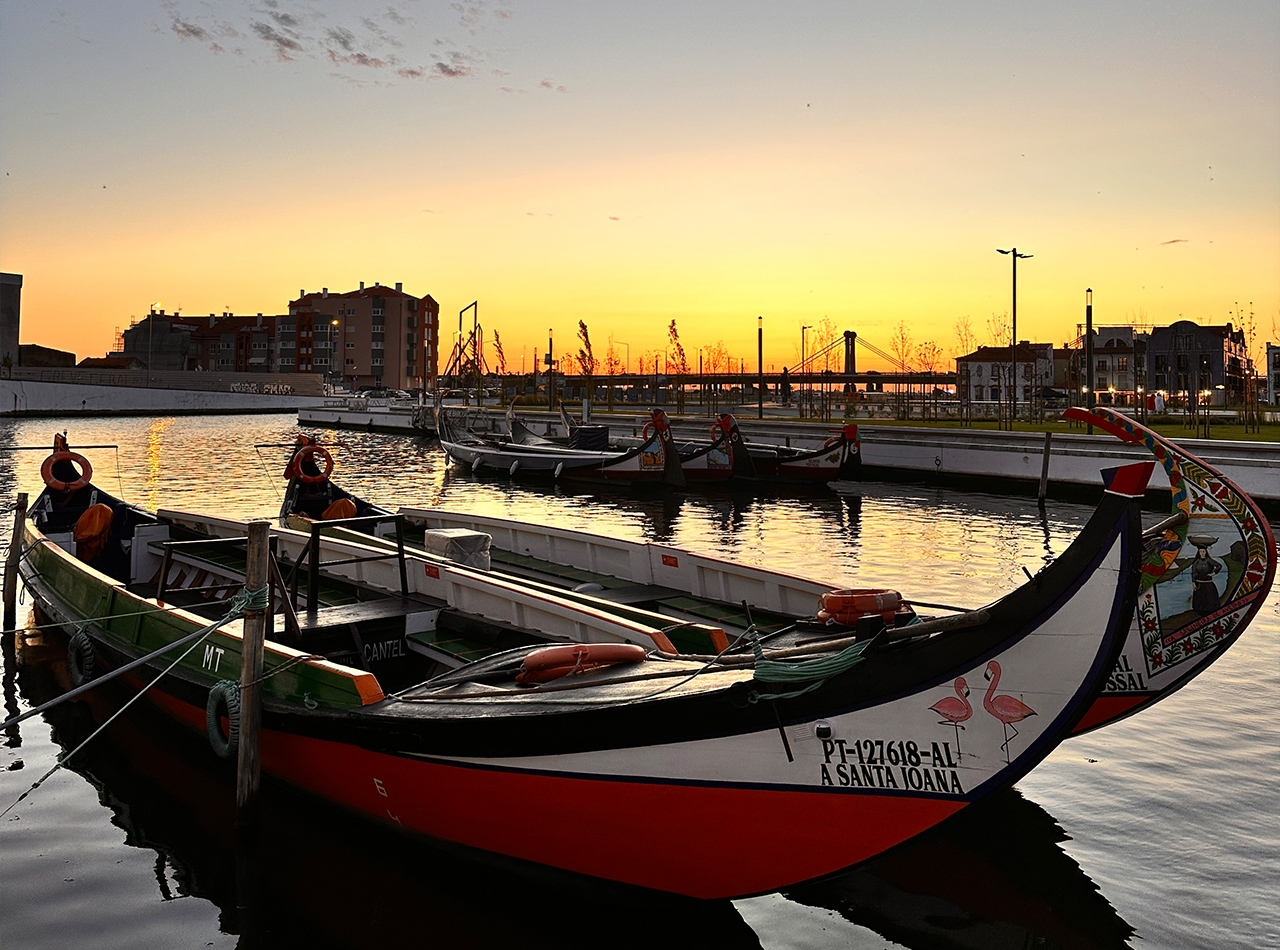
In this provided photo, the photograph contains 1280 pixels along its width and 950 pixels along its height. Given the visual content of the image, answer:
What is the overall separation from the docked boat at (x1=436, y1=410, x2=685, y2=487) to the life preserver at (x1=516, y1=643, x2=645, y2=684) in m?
30.3

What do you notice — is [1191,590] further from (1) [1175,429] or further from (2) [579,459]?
(1) [1175,429]

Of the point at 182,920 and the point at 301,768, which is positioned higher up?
the point at 301,768

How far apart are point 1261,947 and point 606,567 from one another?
352 inches

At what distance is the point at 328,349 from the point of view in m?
164

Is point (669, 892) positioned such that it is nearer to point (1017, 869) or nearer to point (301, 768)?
point (1017, 869)

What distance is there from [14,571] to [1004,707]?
1530 centimetres

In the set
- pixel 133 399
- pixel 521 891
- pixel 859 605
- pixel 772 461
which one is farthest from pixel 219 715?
pixel 133 399

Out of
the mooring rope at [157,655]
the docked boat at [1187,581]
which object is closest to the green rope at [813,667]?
the docked boat at [1187,581]

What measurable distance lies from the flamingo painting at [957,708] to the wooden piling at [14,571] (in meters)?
14.5

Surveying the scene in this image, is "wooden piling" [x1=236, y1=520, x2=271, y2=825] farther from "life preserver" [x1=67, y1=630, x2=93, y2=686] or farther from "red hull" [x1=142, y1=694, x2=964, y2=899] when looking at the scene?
"life preserver" [x1=67, y1=630, x2=93, y2=686]

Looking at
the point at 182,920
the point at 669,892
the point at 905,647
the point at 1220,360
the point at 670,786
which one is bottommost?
the point at 182,920

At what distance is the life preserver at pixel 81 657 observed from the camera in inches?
458

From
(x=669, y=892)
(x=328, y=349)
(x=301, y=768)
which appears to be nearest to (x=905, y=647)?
(x=669, y=892)

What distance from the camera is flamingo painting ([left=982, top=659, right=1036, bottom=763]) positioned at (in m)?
5.47
